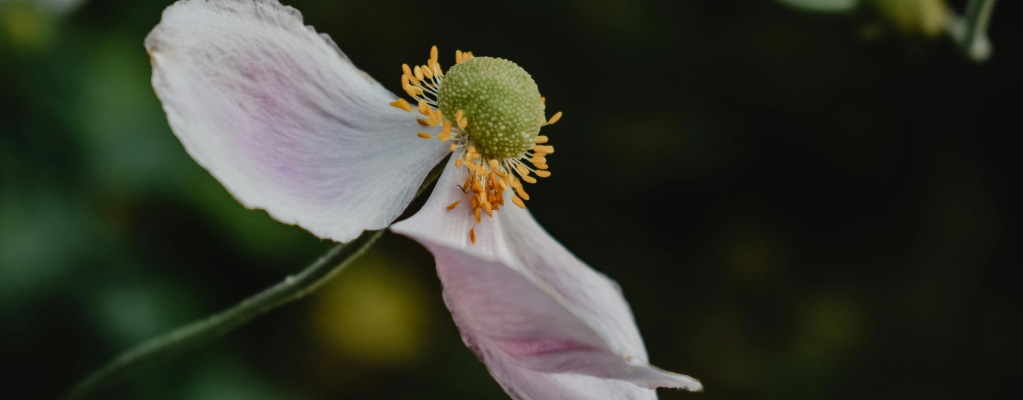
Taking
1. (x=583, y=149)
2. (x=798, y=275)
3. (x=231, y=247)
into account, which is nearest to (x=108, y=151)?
(x=231, y=247)

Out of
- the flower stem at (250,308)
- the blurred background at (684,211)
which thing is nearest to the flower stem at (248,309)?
the flower stem at (250,308)

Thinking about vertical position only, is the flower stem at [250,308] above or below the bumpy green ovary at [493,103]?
below

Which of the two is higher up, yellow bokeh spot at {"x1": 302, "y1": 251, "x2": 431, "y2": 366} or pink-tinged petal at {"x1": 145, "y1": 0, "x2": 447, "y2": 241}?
pink-tinged petal at {"x1": 145, "y1": 0, "x2": 447, "y2": 241}

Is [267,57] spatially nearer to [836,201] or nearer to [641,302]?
[641,302]

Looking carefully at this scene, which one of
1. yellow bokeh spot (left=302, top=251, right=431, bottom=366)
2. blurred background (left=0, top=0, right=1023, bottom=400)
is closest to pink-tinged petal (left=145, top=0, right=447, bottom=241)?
blurred background (left=0, top=0, right=1023, bottom=400)

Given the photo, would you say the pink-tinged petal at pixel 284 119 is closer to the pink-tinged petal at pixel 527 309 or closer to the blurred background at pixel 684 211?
the pink-tinged petal at pixel 527 309

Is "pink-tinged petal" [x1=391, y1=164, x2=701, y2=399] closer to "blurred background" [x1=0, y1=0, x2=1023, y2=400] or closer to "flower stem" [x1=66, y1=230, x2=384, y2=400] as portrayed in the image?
"flower stem" [x1=66, y1=230, x2=384, y2=400]

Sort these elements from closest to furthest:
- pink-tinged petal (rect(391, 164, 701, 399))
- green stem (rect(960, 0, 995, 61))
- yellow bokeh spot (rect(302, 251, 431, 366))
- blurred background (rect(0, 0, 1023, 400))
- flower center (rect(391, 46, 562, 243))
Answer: pink-tinged petal (rect(391, 164, 701, 399)), flower center (rect(391, 46, 562, 243)), green stem (rect(960, 0, 995, 61)), blurred background (rect(0, 0, 1023, 400)), yellow bokeh spot (rect(302, 251, 431, 366))
